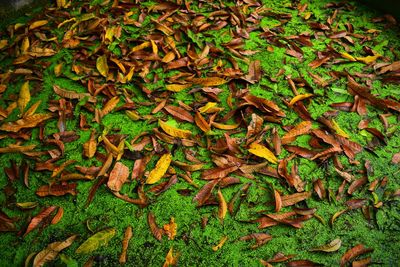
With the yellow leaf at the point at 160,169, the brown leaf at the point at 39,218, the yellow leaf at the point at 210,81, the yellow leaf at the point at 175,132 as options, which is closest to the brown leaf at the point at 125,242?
the yellow leaf at the point at 160,169

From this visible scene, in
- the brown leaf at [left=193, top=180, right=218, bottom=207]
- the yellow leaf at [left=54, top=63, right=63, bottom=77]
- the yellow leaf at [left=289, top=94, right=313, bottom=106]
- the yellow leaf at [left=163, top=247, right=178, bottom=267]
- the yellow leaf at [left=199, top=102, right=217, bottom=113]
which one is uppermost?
the yellow leaf at [left=54, top=63, right=63, bottom=77]

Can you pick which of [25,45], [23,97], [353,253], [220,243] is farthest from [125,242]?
[25,45]

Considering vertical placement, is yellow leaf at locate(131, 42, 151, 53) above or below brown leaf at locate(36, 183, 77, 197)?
above

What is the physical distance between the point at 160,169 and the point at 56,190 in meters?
0.55

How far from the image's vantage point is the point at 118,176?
1.74 meters

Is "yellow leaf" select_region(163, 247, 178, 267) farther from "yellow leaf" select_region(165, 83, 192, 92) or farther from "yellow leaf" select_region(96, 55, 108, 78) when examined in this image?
"yellow leaf" select_region(96, 55, 108, 78)

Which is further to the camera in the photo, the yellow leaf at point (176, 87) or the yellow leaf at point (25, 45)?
the yellow leaf at point (25, 45)

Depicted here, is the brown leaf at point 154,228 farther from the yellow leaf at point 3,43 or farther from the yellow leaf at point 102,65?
the yellow leaf at point 3,43

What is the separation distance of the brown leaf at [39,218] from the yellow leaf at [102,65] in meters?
1.01

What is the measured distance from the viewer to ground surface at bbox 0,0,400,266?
1.55 m

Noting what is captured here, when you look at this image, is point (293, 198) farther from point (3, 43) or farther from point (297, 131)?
point (3, 43)

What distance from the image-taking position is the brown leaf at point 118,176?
1702mm

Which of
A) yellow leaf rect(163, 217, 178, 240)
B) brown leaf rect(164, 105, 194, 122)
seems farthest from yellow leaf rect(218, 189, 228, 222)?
brown leaf rect(164, 105, 194, 122)

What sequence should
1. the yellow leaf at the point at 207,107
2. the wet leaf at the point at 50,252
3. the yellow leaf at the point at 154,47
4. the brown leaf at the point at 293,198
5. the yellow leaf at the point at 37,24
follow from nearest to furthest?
the wet leaf at the point at 50,252
the brown leaf at the point at 293,198
the yellow leaf at the point at 207,107
the yellow leaf at the point at 154,47
the yellow leaf at the point at 37,24
